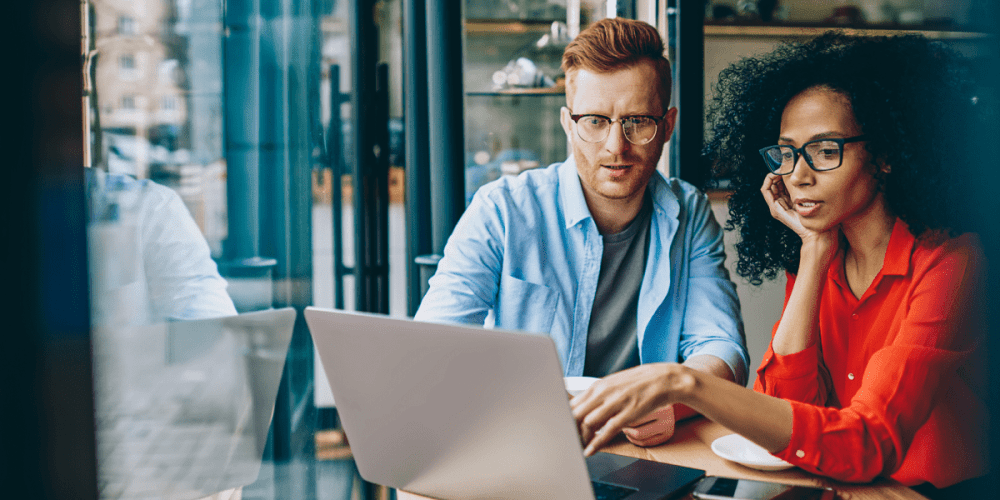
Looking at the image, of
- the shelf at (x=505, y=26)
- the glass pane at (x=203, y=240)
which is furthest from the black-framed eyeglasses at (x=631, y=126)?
the shelf at (x=505, y=26)

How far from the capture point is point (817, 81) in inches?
53.7

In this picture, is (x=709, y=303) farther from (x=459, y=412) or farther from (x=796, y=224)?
(x=459, y=412)

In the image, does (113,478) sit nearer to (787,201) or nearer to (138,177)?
(138,177)

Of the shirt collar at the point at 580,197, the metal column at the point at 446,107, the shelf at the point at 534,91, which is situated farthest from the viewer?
the shelf at the point at 534,91

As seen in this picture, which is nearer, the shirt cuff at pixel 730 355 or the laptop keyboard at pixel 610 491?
the laptop keyboard at pixel 610 491

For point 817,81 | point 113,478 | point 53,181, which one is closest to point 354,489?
point 113,478

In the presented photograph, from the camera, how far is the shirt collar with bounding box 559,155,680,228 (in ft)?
5.41

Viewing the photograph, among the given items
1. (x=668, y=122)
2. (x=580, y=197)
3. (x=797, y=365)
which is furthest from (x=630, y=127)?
(x=797, y=365)

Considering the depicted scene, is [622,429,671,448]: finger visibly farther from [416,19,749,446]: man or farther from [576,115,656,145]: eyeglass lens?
[576,115,656,145]: eyeglass lens

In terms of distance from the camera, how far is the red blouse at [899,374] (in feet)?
3.20

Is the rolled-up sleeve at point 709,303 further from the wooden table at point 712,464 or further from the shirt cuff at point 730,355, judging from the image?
the wooden table at point 712,464

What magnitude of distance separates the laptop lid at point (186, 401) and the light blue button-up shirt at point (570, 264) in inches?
15.2

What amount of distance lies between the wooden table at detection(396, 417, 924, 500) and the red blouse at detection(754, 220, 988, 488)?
0.02 m

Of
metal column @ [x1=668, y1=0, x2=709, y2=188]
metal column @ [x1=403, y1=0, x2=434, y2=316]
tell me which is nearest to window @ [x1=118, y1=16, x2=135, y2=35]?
metal column @ [x1=403, y1=0, x2=434, y2=316]
